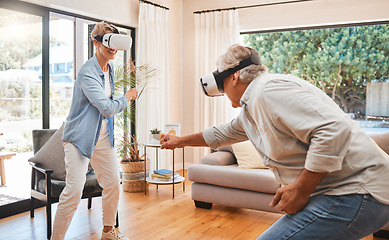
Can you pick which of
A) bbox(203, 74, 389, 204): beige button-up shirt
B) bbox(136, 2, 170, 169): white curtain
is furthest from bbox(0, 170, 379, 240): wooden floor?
bbox(203, 74, 389, 204): beige button-up shirt

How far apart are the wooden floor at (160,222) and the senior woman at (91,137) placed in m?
0.49

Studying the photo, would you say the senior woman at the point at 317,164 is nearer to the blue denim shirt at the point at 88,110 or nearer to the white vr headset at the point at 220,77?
the white vr headset at the point at 220,77

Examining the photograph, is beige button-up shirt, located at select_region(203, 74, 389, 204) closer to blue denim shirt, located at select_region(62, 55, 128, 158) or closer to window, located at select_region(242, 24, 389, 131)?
blue denim shirt, located at select_region(62, 55, 128, 158)

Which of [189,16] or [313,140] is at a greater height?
[189,16]

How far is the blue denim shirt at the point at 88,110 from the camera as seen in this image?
2484 millimetres

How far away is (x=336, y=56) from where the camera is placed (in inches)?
214

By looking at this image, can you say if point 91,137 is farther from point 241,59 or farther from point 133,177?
point 133,177

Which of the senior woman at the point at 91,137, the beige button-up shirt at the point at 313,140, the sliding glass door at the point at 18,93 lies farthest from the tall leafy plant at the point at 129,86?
the beige button-up shirt at the point at 313,140

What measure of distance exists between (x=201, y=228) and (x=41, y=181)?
1.44 meters

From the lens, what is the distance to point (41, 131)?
342cm

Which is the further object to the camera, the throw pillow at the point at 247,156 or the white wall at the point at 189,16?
the white wall at the point at 189,16

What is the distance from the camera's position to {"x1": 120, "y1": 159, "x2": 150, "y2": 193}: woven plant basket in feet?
14.5

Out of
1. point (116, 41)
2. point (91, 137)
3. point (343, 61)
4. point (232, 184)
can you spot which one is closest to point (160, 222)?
point (232, 184)

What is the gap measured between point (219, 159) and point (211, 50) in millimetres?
2329
